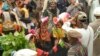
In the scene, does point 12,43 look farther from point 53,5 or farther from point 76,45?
point 53,5

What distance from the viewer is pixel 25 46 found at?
7.61m

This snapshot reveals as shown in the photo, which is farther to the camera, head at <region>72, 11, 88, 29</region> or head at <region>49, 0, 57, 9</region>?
head at <region>49, 0, 57, 9</region>

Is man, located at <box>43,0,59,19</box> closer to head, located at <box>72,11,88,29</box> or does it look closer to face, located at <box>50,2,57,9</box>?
face, located at <box>50,2,57,9</box>

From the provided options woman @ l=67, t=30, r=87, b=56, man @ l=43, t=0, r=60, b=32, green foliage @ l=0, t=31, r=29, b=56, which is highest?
woman @ l=67, t=30, r=87, b=56

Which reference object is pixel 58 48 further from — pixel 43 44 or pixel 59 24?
pixel 59 24

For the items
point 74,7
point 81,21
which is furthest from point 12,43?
point 74,7

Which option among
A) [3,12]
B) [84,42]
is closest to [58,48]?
[84,42]

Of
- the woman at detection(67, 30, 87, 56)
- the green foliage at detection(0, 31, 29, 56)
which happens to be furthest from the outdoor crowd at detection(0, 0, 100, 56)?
the green foliage at detection(0, 31, 29, 56)

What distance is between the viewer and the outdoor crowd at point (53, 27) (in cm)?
661

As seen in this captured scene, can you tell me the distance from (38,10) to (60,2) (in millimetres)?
1470

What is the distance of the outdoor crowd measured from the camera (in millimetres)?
6605

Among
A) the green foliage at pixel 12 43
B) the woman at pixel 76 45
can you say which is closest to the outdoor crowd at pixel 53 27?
the woman at pixel 76 45

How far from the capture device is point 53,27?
376 inches

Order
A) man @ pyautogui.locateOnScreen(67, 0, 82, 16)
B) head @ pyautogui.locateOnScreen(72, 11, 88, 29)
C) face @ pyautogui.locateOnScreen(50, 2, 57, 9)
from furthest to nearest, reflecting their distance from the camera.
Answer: face @ pyautogui.locateOnScreen(50, 2, 57, 9) → man @ pyautogui.locateOnScreen(67, 0, 82, 16) → head @ pyautogui.locateOnScreen(72, 11, 88, 29)
